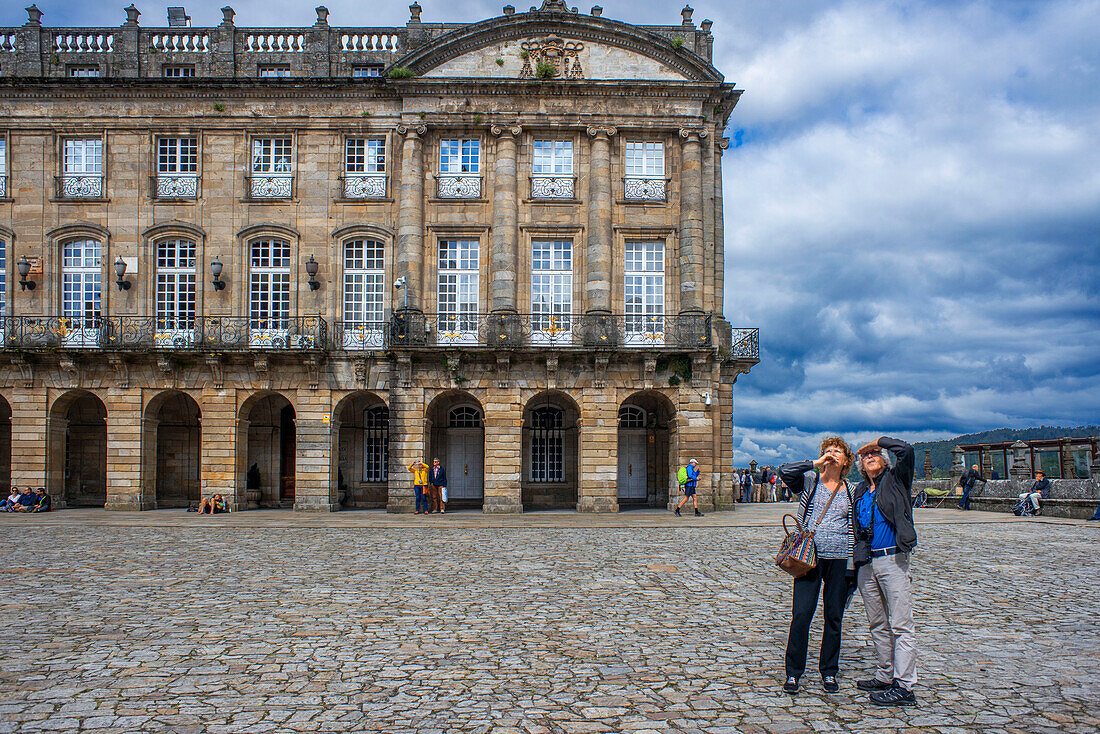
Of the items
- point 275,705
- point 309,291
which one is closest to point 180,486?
point 309,291

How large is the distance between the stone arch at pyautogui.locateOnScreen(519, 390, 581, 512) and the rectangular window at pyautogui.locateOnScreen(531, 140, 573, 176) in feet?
26.7

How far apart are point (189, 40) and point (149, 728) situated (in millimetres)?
29828

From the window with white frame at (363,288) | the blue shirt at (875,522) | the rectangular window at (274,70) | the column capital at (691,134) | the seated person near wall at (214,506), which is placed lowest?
the seated person near wall at (214,506)

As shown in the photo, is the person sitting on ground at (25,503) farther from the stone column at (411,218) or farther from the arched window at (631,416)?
the arched window at (631,416)

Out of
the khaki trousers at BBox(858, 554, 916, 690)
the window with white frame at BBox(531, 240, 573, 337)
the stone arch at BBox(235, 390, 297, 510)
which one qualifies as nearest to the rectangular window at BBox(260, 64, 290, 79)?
the window with white frame at BBox(531, 240, 573, 337)

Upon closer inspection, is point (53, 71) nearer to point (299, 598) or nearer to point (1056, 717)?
point (299, 598)

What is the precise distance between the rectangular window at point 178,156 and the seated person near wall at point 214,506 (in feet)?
38.5

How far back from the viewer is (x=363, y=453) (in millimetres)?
31266

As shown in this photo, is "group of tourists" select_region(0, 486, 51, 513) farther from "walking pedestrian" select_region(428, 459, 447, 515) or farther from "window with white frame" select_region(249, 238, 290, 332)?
"walking pedestrian" select_region(428, 459, 447, 515)

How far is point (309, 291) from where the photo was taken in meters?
29.5

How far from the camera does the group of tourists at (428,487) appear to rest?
88.8 feet

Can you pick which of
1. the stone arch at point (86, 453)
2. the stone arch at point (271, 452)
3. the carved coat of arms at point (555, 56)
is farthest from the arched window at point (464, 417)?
the stone arch at point (86, 453)

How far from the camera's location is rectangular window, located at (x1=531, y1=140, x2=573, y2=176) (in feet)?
97.3

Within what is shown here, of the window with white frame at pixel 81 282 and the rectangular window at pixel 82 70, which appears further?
the rectangular window at pixel 82 70
